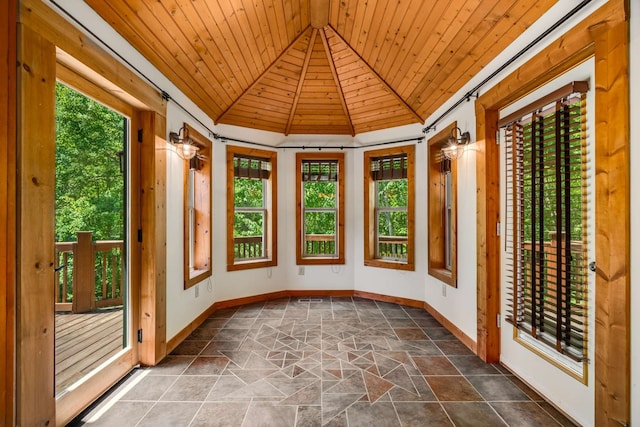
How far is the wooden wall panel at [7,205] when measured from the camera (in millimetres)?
1389

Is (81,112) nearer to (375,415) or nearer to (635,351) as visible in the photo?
(375,415)

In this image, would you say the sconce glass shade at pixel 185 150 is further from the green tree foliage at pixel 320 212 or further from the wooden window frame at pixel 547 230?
the wooden window frame at pixel 547 230

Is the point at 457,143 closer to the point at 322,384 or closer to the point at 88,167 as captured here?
the point at 322,384

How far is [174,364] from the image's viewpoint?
265cm

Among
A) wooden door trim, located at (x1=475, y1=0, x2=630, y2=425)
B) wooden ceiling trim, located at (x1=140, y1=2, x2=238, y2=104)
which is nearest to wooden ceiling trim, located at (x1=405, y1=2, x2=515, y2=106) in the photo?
wooden door trim, located at (x1=475, y1=0, x2=630, y2=425)

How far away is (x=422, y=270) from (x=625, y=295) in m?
2.82

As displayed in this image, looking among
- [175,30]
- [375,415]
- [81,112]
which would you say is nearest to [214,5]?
[175,30]

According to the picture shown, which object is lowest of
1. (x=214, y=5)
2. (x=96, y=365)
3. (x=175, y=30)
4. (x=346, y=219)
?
(x=96, y=365)

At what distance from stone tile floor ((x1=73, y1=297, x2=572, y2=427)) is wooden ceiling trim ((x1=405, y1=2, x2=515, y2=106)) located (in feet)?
8.88

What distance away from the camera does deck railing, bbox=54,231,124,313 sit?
121 inches

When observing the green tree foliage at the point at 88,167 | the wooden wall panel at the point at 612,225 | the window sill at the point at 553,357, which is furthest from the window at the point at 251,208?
the wooden wall panel at the point at 612,225

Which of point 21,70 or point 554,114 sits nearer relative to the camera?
point 21,70

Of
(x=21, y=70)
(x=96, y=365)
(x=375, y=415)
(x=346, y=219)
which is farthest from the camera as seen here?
(x=346, y=219)

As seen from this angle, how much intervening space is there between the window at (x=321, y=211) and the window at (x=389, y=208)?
428mm
